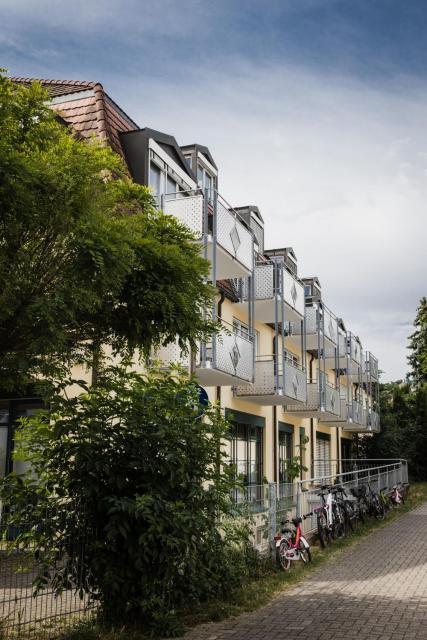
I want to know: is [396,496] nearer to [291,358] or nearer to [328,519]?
[291,358]

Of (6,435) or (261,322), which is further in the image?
(261,322)

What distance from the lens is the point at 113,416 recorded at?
7.70 m

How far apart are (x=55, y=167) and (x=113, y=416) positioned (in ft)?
9.43

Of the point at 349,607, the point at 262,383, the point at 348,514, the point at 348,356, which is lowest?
the point at 349,607

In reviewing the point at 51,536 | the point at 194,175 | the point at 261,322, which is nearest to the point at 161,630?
the point at 51,536

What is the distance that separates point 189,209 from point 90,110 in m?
3.37

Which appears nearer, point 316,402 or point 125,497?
point 125,497

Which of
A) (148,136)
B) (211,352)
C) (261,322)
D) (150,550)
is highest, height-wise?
(148,136)

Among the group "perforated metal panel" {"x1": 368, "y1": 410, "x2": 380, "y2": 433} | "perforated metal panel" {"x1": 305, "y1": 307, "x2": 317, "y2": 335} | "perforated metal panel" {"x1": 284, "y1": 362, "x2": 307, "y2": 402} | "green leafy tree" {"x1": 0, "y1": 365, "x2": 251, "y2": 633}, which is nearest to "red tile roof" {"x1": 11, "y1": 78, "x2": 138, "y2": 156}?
"perforated metal panel" {"x1": 284, "y1": 362, "x2": 307, "y2": 402}

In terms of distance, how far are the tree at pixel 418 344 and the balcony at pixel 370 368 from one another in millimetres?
10264

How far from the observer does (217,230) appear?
16.1m

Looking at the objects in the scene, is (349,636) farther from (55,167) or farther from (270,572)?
(55,167)

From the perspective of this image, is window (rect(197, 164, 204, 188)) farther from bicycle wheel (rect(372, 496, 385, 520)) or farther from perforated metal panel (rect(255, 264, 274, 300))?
bicycle wheel (rect(372, 496, 385, 520))

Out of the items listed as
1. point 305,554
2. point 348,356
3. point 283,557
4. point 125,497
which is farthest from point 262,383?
point 348,356
